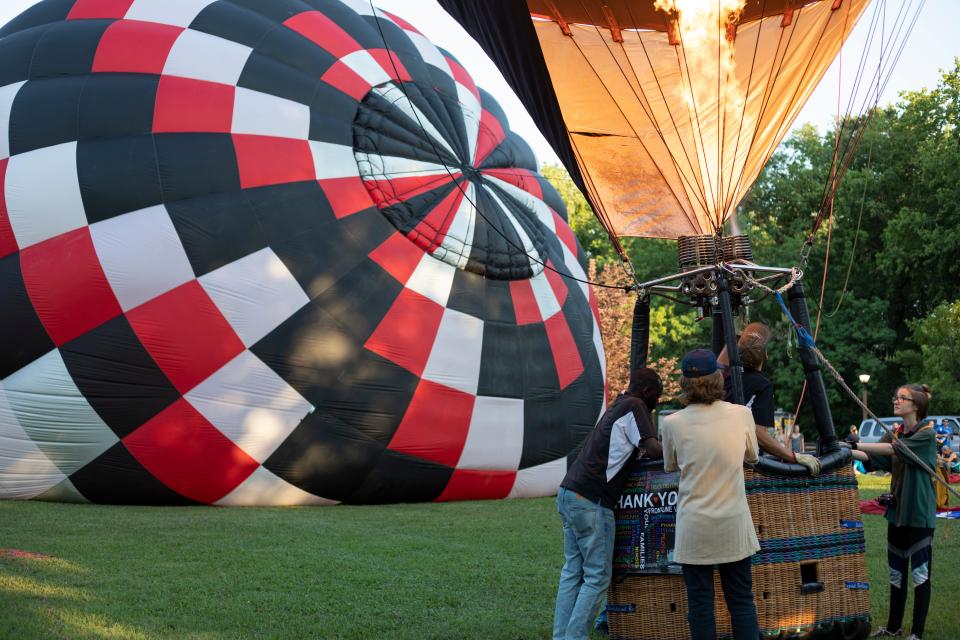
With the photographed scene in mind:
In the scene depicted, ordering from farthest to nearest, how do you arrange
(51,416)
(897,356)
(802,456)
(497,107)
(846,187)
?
(846,187), (897,356), (497,107), (51,416), (802,456)

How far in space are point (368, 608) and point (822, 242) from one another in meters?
30.2

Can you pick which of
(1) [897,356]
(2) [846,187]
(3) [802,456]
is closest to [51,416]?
(3) [802,456]

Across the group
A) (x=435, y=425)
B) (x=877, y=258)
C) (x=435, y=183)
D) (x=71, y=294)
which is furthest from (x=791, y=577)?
(x=877, y=258)

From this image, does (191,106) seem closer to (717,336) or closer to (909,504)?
(717,336)

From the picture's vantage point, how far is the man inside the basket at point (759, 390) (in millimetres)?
4273

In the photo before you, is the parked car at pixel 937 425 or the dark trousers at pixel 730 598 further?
the parked car at pixel 937 425

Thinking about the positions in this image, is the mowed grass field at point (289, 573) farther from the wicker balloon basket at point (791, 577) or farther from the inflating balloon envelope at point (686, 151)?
the inflating balloon envelope at point (686, 151)

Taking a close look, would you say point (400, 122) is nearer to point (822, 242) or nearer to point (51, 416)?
point (51, 416)

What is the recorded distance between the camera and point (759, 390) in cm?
458

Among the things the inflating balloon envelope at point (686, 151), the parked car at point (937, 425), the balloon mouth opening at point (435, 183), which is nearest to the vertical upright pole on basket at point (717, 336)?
the inflating balloon envelope at point (686, 151)

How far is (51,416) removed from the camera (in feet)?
28.2

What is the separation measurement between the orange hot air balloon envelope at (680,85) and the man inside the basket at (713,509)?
2042 millimetres

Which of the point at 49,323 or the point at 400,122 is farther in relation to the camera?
the point at 400,122

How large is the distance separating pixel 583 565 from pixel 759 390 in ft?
3.82
